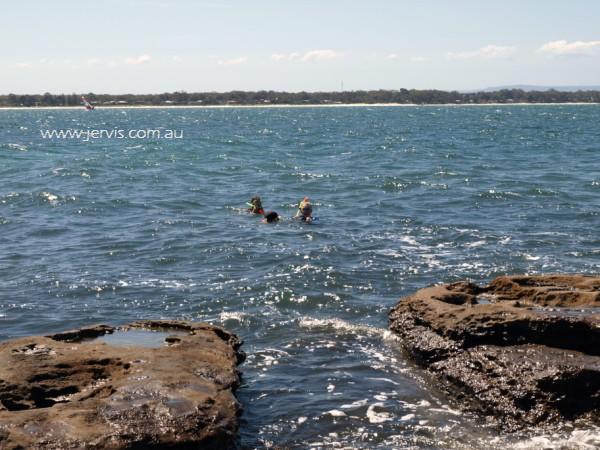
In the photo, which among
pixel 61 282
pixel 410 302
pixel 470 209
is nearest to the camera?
pixel 410 302

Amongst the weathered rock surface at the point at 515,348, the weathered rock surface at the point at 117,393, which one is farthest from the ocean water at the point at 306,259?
the weathered rock surface at the point at 117,393

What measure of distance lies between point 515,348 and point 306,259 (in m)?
8.77

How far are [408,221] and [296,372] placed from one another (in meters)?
12.8

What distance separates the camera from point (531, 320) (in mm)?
9633

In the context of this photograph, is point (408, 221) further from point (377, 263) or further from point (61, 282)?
point (61, 282)

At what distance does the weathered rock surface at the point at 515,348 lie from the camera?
8.77 meters

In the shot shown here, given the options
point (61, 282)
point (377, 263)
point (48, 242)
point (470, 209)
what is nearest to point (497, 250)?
point (377, 263)

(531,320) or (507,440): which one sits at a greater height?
(531,320)

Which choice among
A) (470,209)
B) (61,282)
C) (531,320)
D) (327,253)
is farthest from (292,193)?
(531,320)

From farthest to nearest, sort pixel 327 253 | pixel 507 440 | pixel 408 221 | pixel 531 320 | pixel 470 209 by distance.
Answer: pixel 470 209, pixel 408 221, pixel 327 253, pixel 531 320, pixel 507 440

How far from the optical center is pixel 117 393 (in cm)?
758

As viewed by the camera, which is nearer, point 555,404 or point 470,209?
point 555,404

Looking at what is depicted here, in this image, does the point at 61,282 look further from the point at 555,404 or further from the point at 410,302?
the point at 555,404

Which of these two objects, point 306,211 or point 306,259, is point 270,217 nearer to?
point 306,211
